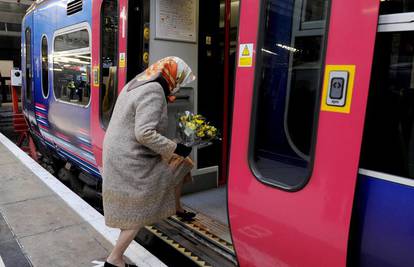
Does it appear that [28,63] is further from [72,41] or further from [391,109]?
[391,109]

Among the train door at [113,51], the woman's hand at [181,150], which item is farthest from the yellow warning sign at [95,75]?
the woman's hand at [181,150]

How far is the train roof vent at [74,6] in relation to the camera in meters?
4.23

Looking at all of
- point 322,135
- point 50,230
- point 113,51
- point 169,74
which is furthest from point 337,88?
point 50,230

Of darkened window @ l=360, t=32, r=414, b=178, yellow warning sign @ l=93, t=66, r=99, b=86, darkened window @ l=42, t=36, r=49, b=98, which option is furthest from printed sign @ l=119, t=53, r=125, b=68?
darkened window @ l=42, t=36, r=49, b=98

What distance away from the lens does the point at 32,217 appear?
3568 mm

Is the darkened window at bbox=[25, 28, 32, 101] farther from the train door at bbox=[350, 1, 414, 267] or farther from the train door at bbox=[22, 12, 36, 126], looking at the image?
the train door at bbox=[350, 1, 414, 267]

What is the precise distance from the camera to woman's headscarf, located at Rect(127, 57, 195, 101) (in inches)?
92.2

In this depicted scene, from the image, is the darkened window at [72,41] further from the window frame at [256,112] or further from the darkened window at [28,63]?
the window frame at [256,112]

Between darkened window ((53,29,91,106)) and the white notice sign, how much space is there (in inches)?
40.2

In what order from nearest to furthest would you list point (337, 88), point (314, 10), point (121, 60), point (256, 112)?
point (337, 88), point (314, 10), point (256, 112), point (121, 60)

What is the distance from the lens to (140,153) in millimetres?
2328

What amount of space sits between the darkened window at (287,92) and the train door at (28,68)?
5.41 meters

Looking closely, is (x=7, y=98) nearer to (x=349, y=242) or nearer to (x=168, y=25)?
(x=168, y=25)

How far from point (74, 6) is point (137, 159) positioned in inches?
112
